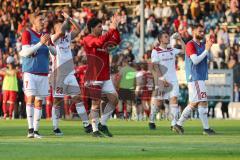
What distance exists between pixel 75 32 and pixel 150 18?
66.4ft

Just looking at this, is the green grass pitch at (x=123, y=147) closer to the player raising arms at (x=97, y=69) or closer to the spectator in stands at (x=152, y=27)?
the player raising arms at (x=97, y=69)

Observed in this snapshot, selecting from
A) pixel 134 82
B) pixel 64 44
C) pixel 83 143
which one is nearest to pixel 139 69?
pixel 134 82

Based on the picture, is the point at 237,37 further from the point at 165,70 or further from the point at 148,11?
the point at 165,70

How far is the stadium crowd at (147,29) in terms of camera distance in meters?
36.3

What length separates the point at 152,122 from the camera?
25531mm

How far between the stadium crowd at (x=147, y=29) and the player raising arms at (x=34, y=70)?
40.9ft

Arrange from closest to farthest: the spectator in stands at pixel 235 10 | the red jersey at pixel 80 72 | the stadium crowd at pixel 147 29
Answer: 1. the red jersey at pixel 80 72
2. the stadium crowd at pixel 147 29
3. the spectator in stands at pixel 235 10

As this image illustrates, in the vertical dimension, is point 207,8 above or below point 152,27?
above

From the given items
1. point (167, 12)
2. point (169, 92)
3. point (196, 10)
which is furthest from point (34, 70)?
point (167, 12)

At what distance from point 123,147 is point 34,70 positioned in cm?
435

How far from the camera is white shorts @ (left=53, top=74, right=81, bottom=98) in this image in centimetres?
2312

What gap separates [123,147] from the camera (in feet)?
56.6

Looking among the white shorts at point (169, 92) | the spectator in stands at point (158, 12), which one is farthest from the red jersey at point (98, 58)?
the spectator in stands at point (158, 12)

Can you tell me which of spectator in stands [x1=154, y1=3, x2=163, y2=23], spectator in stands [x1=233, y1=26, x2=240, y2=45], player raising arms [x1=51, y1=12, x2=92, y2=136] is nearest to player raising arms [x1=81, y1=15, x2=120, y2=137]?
player raising arms [x1=51, y1=12, x2=92, y2=136]
